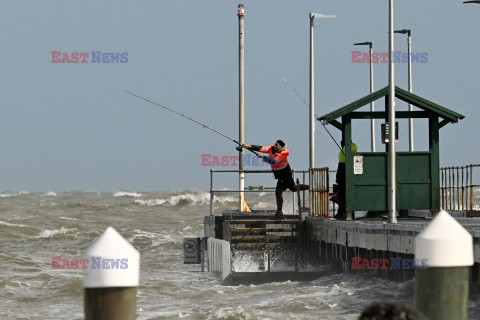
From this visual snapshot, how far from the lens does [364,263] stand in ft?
66.0

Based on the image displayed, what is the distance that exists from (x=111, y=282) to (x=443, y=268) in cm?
204

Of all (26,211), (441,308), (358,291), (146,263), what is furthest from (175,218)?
(441,308)

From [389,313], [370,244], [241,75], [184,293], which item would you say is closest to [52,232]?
[241,75]

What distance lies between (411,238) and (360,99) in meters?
6.07

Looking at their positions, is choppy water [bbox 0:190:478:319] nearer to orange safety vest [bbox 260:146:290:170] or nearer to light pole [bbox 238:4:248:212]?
orange safety vest [bbox 260:146:290:170]

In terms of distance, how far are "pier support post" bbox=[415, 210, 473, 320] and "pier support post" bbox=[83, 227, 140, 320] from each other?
1759 mm

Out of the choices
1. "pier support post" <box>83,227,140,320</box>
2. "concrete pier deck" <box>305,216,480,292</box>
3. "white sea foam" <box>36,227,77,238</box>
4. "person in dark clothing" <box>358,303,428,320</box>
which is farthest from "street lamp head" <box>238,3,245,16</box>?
"person in dark clothing" <box>358,303,428,320</box>

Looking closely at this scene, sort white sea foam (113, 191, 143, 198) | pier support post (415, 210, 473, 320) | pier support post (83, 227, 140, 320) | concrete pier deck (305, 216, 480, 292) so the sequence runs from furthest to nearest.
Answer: white sea foam (113, 191, 143, 198)
concrete pier deck (305, 216, 480, 292)
pier support post (415, 210, 473, 320)
pier support post (83, 227, 140, 320)

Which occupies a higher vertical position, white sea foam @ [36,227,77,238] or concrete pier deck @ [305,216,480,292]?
concrete pier deck @ [305,216,480,292]

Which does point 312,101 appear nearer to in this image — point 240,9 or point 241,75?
point 241,75

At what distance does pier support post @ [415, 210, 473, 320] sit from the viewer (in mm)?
6012

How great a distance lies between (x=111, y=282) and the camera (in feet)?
18.9

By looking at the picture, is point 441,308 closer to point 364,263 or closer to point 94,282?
point 94,282

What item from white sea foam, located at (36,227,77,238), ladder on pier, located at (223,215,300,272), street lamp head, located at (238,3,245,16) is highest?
street lamp head, located at (238,3,245,16)
